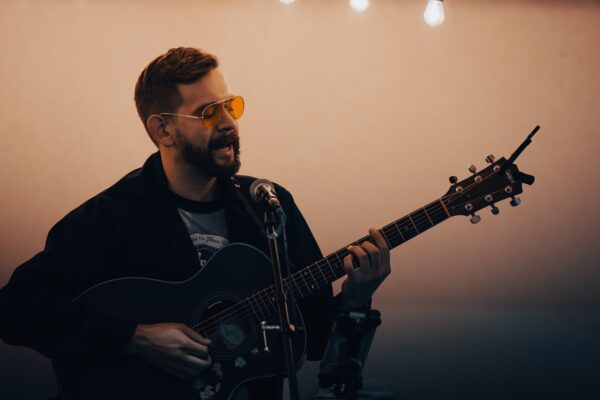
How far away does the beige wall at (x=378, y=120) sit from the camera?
338 centimetres

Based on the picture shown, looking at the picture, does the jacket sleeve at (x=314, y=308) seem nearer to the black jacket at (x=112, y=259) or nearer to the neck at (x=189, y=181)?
the black jacket at (x=112, y=259)

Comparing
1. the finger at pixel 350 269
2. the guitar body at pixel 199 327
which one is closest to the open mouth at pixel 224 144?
the guitar body at pixel 199 327

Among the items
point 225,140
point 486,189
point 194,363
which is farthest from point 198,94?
point 486,189

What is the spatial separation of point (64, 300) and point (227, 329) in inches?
23.5

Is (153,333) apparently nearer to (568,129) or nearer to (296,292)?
(296,292)

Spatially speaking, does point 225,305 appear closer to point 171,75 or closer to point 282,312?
point 282,312

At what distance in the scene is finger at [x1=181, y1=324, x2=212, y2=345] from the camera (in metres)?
2.23

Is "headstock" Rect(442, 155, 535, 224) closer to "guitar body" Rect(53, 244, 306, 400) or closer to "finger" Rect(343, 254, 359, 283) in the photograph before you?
"finger" Rect(343, 254, 359, 283)

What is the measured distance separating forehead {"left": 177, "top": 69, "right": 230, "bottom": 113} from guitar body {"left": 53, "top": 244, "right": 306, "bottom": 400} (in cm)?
63

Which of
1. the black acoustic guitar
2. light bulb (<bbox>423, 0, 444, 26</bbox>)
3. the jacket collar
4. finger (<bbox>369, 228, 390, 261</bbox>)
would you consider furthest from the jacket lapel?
light bulb (<bbox>423, 0, 444, 26</bbox>)

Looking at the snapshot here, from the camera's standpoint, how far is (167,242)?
247 centimetres

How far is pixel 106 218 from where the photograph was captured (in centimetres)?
246

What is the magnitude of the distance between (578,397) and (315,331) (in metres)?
1.84

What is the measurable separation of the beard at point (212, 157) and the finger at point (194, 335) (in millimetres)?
649
